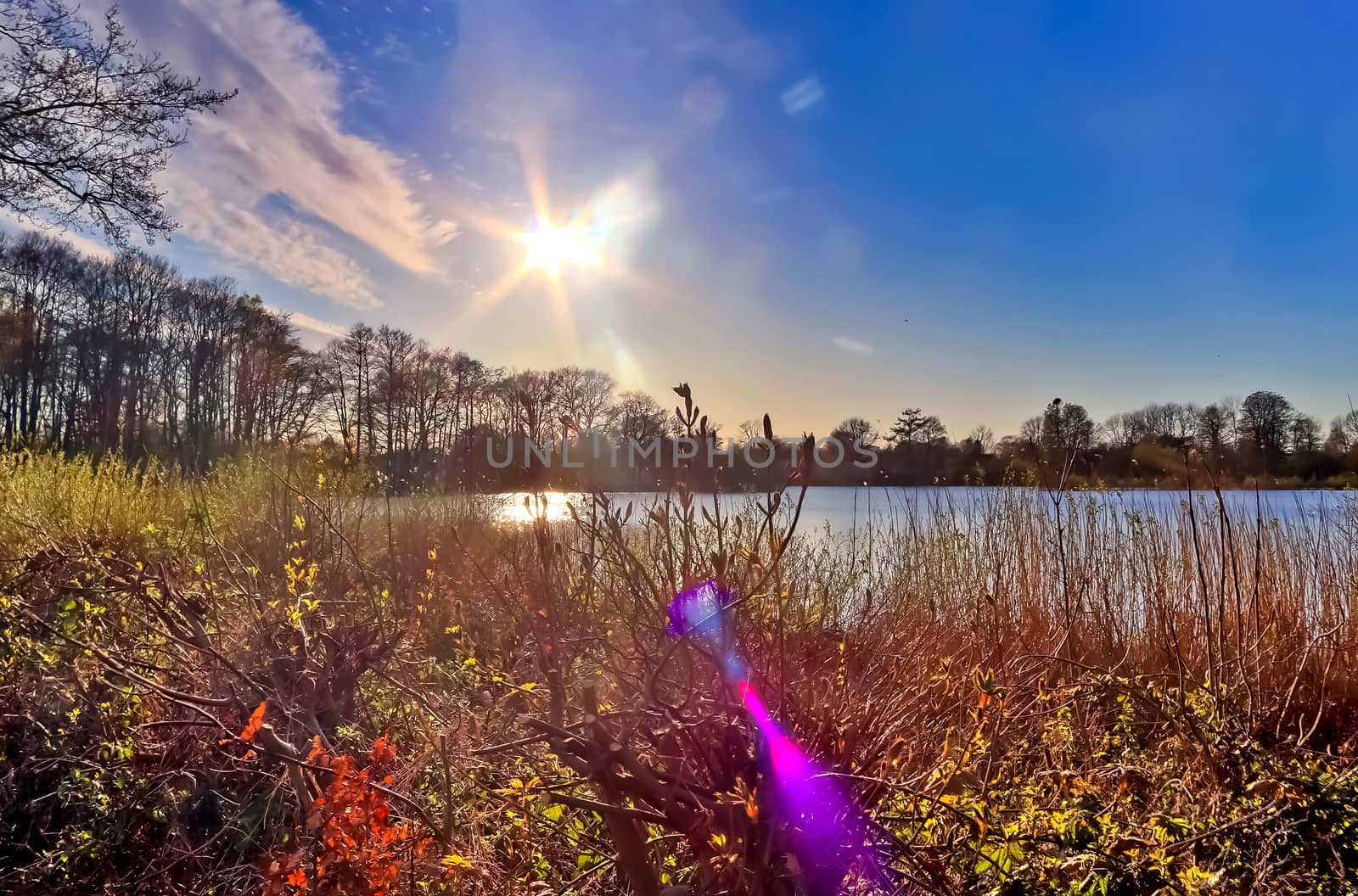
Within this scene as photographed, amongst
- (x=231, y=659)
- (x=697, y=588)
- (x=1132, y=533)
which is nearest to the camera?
(x=697, y=588)

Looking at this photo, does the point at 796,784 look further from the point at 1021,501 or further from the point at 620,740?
the point at 1021,501

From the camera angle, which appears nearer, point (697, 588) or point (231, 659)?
point (697, 588)

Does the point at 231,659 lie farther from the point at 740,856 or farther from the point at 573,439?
→ the point at 740,856

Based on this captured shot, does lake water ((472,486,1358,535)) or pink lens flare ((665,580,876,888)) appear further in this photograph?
lake water ((472,486,1358,535))

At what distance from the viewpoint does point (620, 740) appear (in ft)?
4.83

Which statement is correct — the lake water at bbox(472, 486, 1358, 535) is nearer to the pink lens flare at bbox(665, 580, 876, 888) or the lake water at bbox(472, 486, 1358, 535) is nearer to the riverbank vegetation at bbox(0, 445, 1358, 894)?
the riverbank vegetation at bbox(0, 445, 1358, 894)

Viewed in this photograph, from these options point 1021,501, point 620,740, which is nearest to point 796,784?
point 620,740

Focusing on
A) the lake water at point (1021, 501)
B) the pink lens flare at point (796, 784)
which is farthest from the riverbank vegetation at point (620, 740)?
the lake water at point (1021, 501)

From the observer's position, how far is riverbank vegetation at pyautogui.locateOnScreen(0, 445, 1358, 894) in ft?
4.47

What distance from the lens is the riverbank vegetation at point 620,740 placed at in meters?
1.36

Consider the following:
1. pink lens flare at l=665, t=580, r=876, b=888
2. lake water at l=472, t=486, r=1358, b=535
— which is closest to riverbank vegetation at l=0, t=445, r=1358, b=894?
pink lens flare at l=665, t=580, r=876, b=888

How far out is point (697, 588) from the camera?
1362mm

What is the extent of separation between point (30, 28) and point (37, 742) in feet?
25.8

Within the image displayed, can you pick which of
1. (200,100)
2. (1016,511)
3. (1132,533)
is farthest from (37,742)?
(200,100)
